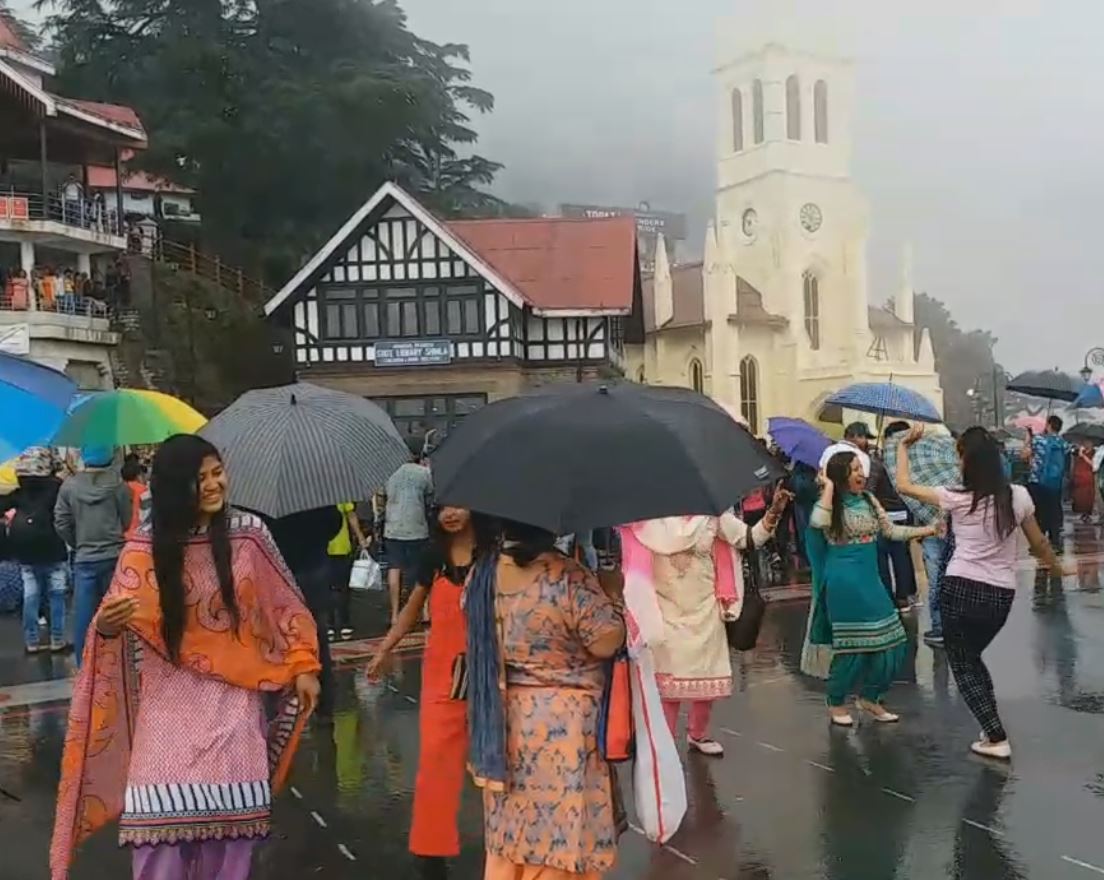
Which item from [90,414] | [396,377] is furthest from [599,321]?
[90,414]

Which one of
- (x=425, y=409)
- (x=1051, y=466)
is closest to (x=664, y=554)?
(x=1051, y=466)

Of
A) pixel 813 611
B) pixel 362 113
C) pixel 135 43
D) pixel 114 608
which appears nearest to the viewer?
pixel 114 608

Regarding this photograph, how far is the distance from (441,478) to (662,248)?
53981 mm

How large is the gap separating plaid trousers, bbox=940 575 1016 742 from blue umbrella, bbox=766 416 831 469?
112 inches

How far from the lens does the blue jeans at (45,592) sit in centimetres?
1112

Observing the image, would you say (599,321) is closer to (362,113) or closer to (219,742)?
(362,113)

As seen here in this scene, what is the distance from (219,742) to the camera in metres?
3.80

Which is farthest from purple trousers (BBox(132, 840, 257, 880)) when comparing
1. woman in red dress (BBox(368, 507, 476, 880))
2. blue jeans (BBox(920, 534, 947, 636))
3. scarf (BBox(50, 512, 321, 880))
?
blue jeans (BBox(920, 534, 947, 636))

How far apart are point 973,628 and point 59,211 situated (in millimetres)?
27201

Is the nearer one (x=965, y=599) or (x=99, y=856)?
(x=99, y=856)

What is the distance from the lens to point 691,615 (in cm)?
641

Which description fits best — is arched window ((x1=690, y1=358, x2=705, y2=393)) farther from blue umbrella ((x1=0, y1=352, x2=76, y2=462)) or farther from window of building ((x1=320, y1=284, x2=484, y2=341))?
blue umbrella ((x1=0, y1=352, x2=76, y2=462))

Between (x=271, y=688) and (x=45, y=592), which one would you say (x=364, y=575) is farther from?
(x=271, y=688)

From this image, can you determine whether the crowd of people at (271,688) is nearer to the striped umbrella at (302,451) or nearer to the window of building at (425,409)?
the striped umbrella at (302,451)
